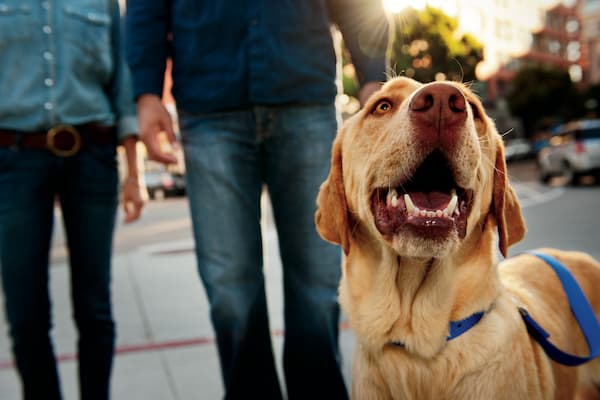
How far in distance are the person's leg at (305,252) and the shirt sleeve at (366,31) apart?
0.97 ft

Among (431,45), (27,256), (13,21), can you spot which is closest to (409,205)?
(27,256)

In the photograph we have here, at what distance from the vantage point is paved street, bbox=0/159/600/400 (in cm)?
350

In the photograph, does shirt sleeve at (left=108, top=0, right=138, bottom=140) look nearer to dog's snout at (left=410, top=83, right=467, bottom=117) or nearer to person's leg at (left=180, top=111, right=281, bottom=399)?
person's leg at (left=180, top=111, right=281, bottom=399)

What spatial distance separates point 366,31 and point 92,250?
5.08 feet

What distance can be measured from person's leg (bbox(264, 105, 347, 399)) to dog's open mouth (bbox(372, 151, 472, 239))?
23.0 inches

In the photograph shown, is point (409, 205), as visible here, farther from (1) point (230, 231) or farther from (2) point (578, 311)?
(2) point (578, 311)

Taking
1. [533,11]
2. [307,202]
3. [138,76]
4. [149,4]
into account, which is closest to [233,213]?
[307,202]

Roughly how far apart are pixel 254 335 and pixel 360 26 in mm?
1411

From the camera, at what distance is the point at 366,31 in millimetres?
2547

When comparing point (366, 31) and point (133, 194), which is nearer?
point (366, 31)

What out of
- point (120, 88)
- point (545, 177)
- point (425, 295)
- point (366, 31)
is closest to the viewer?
point (425, 295)

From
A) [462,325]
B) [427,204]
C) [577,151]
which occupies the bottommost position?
[577,151]

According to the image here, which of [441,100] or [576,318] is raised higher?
[441,100]

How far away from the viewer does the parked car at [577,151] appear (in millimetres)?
16328
